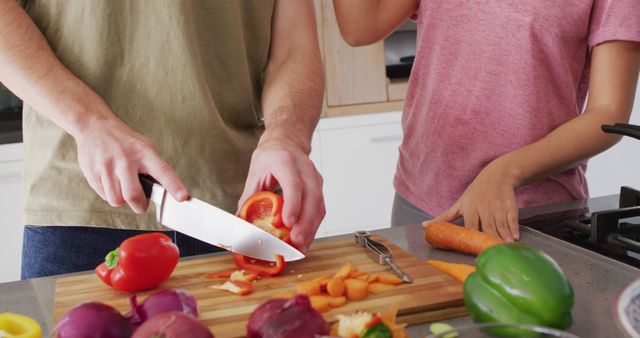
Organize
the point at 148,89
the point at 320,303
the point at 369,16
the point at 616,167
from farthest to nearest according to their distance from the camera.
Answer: the point at 616,167
the point at 369,16
the point at 148,89
the point at 320,303

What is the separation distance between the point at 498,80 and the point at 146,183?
771mm

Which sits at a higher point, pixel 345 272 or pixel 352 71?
pixel 352 71

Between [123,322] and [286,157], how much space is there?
0.42 metres

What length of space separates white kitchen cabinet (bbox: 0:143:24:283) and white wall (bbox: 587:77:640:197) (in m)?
2.45

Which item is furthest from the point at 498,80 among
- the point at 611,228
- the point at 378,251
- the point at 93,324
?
the point at 93,324

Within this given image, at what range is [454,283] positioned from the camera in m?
1.04

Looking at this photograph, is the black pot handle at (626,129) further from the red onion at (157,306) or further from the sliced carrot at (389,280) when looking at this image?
the red onion at (157,306)

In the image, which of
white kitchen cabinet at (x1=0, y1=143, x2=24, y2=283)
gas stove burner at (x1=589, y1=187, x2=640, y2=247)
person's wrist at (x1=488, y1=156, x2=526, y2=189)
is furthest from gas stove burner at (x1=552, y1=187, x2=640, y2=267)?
white kitchen cabinet at (x1=0, y1=143, x2=24, y2=283)

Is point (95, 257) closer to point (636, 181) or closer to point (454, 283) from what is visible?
point (454, 283)

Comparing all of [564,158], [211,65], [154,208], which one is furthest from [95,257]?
[564,158]

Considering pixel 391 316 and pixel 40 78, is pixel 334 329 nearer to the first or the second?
pixel 391 316

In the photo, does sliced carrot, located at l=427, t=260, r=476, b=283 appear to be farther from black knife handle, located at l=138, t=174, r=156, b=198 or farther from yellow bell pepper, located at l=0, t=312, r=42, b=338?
yellow bell pepper, located at l=0, t=312, r=42, b=338

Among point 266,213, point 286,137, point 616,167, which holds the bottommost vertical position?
point 616,167

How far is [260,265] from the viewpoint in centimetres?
112
